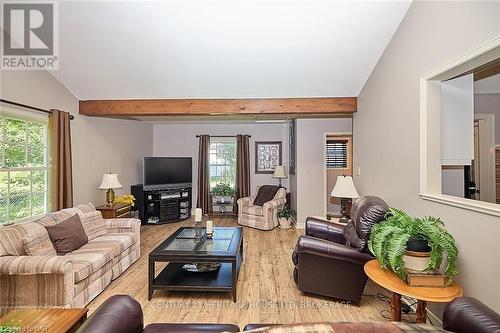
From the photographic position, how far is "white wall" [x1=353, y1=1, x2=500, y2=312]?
1.89 meters

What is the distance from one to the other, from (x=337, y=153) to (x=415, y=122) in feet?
15.1

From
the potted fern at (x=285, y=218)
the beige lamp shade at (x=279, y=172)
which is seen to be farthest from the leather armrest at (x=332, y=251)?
the beige lamp shade at (x=279, y=172)

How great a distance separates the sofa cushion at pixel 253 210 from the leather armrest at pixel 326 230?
228 centimetres

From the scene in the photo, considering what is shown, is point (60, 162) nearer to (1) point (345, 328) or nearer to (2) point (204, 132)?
(2) point (204, 132)

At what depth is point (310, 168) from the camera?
229 inches

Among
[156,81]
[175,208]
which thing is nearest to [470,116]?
[156,81]

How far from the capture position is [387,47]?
3289 mm

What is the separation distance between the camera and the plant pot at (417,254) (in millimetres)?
1936

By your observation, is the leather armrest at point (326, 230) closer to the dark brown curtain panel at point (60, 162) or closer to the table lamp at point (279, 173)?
the table lamp at point (279, 173)

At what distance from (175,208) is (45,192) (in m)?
2.99

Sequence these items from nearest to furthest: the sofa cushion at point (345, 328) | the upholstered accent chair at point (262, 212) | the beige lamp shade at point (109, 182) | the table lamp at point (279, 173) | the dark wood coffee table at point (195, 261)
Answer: the sofa cushion at point (345, 328)
the dark wood coffee table at point (195, 261)
the beige lamp shade at point (109, 182)
the upholstered accent chair at point (262, 212)
the table lamp at point (279, 173)

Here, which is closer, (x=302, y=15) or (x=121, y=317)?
(x=121, y=317)

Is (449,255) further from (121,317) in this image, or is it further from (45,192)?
(45,192)

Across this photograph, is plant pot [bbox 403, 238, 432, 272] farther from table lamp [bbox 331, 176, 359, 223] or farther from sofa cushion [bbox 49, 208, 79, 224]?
sofa cushion [bbox 49, 208, 79, 224]
